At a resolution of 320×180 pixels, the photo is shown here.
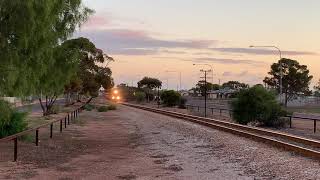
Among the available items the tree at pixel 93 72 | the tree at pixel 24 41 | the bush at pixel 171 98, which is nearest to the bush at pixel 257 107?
the tree at pixel 93 72

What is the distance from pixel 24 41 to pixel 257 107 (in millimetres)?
36448

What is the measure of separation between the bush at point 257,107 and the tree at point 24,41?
33970 millimetres

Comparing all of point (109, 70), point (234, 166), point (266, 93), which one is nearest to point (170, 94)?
point (109, 70)

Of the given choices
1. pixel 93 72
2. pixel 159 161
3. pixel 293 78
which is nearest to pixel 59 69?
pixel 159 161

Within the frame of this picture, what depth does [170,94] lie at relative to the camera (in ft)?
364

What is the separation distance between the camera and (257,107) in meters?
49.7

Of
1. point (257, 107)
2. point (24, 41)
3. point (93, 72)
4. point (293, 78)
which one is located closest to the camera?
point (24, 41)

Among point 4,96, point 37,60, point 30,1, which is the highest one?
point 30,1

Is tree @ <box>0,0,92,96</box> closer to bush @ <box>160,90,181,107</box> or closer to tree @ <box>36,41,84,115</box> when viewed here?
tree @ <box>36,41,84,115</box>

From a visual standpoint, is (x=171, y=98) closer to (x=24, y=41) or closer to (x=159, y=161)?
(x=159, y=161)

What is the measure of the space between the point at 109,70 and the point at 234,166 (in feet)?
217

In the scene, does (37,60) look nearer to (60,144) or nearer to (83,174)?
(83,174)

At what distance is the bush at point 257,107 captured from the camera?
49562 millimetres

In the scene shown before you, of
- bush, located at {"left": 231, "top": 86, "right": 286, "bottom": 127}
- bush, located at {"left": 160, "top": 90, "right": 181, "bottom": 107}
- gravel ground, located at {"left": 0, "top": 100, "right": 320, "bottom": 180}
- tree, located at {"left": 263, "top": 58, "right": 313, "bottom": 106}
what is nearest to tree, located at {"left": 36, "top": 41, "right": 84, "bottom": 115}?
gravel ground, located at {"left": 0, "top": 100, "right": 320, "bottom": 180}
